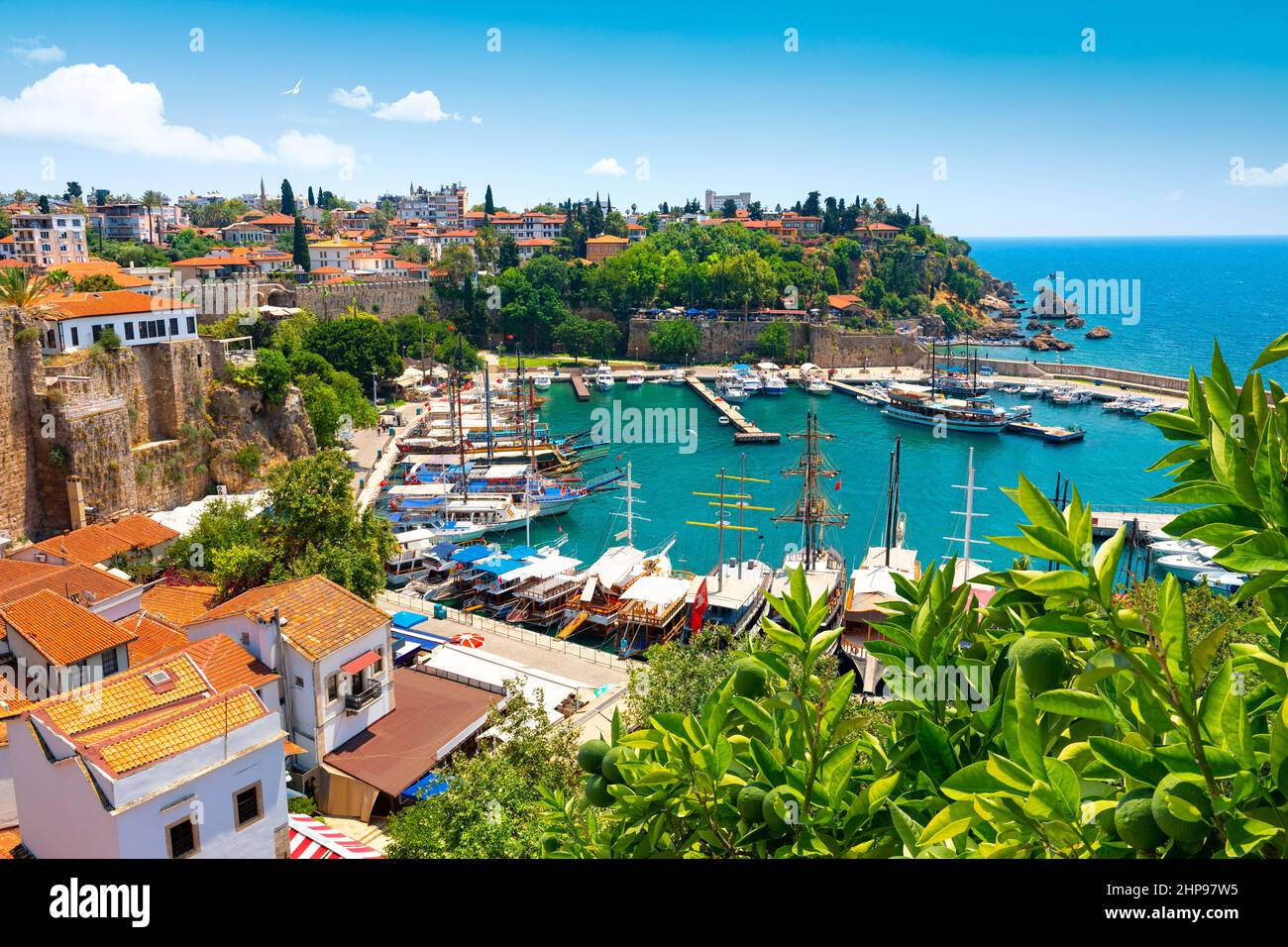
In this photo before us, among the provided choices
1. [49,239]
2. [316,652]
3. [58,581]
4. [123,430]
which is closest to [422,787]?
[316,652]

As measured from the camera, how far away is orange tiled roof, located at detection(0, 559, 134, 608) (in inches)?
485

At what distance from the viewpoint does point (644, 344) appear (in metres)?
57.5

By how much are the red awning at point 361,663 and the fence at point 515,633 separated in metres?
5.20

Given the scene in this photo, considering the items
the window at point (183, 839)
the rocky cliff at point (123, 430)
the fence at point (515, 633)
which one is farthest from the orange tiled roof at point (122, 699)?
the rocky cliff at point (123, 430)

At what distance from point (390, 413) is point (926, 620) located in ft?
127

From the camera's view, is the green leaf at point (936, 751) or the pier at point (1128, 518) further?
the pier at point (1128, 518)

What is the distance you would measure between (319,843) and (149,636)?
469cm

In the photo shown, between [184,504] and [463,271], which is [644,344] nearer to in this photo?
[463,271]

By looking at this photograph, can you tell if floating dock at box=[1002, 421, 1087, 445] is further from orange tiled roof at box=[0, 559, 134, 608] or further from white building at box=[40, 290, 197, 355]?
orange tiled roof at box=[0, 559, 134, 608]

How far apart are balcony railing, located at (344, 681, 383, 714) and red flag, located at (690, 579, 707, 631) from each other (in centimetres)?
844

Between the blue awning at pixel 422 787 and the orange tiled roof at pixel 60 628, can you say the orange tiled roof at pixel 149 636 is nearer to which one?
the orange tiled roof at pixel 60 628

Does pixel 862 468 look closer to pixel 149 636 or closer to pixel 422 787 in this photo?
pixel 422 787

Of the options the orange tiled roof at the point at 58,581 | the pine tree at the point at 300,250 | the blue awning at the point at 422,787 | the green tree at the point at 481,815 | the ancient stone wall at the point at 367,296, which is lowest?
the blue awning at the point at 422,787

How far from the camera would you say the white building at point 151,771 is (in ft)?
23.4
